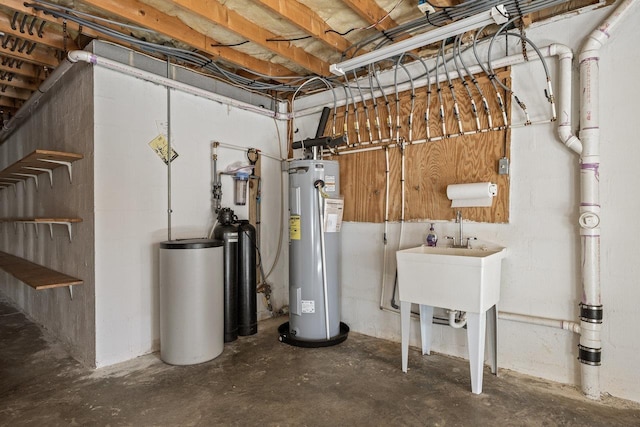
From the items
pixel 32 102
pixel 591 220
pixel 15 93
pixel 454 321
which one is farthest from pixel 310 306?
pixel 15 93

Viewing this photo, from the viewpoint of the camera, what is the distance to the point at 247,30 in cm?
239

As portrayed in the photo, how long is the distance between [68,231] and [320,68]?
2.41 meters

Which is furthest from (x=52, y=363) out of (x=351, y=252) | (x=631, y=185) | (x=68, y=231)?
(x=631, y=185)

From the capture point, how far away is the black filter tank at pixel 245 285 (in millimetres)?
2975

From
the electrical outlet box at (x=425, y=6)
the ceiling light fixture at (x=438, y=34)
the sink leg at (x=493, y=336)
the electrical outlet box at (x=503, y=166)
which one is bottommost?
the sink leg at (x=493, y=336)

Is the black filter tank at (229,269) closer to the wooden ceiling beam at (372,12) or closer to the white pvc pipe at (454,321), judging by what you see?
the white pvc pipe at (454,321)

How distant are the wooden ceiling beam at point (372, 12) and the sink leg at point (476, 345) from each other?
75.4 inches

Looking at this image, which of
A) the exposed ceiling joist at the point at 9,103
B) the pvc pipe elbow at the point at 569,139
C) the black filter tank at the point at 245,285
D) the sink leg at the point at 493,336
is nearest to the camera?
the pvc pipe elbow at the point at 569,139

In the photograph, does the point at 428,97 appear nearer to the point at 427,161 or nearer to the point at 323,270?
the point at 427,161

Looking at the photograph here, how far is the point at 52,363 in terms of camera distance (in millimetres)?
2494

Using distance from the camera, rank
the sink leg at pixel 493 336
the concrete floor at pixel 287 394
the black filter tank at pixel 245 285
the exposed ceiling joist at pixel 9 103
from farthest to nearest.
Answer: the exposed ceiling joist at pixel 9 103
the black filter tank at pixel 245 285
the sink leg at pixel 493 336
the concrete floor at pixel 287 394

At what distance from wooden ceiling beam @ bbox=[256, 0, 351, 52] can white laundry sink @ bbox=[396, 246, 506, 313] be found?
159 cm

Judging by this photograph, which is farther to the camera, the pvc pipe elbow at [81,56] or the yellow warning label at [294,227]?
the yellow warning label at [294,227]

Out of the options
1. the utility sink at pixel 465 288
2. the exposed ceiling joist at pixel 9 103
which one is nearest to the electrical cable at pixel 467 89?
the utility sink at pixel 465 288
